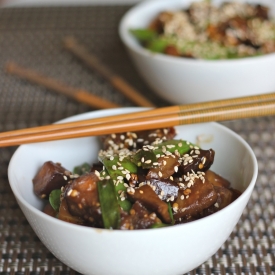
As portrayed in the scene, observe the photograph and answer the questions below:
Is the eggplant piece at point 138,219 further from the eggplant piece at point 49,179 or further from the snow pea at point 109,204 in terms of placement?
the eggplant piece at point 49,179

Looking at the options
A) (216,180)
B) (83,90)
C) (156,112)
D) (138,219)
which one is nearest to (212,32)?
(83,90)

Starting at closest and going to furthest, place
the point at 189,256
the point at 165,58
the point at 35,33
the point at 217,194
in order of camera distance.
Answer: the point at 189,256
the point at 217,194
the point at 165,58
the point at 35,33

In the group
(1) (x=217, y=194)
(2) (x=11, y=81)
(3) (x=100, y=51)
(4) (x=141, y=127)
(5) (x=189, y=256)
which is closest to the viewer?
(5) (x=189, y=256)

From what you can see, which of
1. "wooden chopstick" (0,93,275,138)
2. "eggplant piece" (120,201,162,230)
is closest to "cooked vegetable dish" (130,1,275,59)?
"wooden chopstick" (0,93,275,138)

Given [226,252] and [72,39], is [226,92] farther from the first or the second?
[72,39]

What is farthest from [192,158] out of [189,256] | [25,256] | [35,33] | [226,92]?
A: [35,33]
